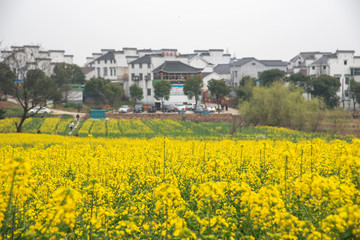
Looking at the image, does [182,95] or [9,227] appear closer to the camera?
[9,227]

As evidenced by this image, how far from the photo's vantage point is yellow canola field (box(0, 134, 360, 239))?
15.9ft

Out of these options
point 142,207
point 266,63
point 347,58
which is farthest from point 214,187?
point 266,63

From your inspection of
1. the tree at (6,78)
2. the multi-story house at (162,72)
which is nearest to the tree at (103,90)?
the multi-story house at (162,72)

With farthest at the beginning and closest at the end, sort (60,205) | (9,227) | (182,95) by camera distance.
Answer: (182,95)
(9,227)
(60,205)

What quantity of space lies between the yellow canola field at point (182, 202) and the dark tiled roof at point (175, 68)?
5326cm

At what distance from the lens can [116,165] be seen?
9.48m

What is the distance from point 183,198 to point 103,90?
58020 millimetres

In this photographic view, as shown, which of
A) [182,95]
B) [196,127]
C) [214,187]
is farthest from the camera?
[182,95]

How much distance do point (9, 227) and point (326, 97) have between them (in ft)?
181

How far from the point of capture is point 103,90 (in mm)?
64562

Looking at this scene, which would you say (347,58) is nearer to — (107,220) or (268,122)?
(268,122)

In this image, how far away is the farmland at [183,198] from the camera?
4.92 meters

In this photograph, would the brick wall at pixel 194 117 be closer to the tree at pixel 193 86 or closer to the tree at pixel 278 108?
the tree at pixel 278 108

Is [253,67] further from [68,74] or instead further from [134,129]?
[134,129]
